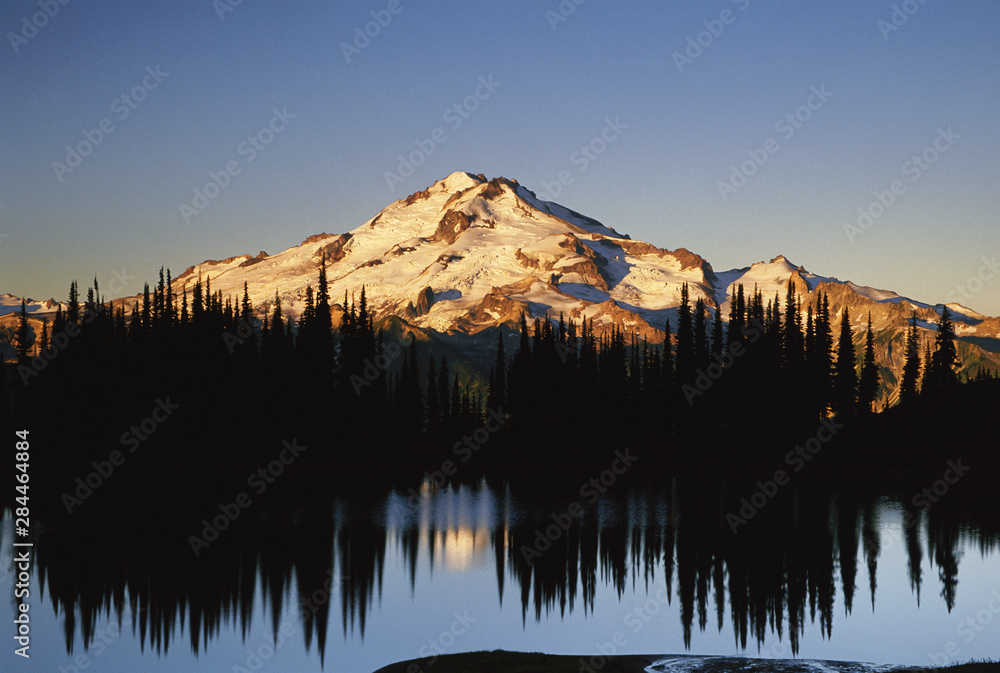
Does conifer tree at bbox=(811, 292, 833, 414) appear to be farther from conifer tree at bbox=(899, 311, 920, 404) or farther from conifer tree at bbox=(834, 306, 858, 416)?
conifer tree at bbox=(899, 311, 920, 404)

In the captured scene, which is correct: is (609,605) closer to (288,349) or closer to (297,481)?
(297,481)

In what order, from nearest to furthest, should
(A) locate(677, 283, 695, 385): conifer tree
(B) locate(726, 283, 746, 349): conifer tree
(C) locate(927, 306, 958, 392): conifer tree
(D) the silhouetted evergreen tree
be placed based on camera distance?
(C) locate(927, 306, 958, 392): conifer tree → (A) locate(677, 283, 695, 385): conifer tree → (B) locate(726, 283, 746, 349): conifer tree → (D) the silhouetted evergreen tree

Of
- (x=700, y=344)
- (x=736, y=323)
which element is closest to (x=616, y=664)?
(x=736, y=323)

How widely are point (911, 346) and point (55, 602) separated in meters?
165

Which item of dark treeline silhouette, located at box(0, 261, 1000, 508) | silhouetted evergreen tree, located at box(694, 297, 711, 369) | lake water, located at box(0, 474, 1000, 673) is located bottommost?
lake water, located at box(0, 474, 1000, 673)

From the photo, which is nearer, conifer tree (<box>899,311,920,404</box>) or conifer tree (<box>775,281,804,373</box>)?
conifer tree (<box>775,281,804,373</box>)

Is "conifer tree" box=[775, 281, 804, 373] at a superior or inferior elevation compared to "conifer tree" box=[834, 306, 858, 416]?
superior

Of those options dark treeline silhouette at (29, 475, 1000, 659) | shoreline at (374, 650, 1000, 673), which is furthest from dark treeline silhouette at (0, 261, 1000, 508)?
shoreline at (374, 650, 1000, 673)

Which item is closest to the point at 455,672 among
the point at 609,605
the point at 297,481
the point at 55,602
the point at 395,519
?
the point at 609,605

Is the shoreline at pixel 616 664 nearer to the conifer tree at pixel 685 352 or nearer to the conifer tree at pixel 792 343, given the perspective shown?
the conifer tree at pixel 792 343

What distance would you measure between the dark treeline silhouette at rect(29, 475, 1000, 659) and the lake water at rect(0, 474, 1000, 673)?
0.19m

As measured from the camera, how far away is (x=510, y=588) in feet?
171

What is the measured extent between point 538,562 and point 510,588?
651 centimetres

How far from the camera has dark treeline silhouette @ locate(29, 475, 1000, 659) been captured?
147 ft
